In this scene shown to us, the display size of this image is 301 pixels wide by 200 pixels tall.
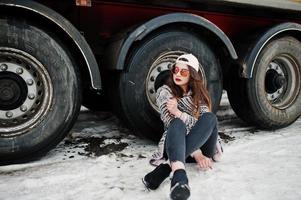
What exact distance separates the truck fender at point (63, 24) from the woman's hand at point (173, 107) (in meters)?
0.57

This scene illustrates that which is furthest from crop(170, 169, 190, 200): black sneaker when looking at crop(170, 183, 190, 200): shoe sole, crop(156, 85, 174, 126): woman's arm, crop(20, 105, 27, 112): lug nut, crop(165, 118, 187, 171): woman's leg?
crop(20, 105, 27, 112): lug nut

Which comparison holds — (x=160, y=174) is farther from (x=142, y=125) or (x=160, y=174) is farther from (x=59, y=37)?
(x=59, y=37)

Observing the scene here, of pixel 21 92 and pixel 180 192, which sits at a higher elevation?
pixel 21 92

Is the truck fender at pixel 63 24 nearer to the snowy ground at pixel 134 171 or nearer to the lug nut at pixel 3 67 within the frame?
the lug nut at pixel 3 67

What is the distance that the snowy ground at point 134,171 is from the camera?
7.24 ft

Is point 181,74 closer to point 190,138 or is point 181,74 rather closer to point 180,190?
point 190,138

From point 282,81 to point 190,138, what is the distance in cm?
167

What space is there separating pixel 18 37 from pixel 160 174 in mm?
1361

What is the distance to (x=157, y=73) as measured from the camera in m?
3.10

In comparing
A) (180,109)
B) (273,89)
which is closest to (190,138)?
(180,109)

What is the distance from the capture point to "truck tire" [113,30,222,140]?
9.54 ft

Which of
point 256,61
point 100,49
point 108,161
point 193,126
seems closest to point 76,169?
point 108,161

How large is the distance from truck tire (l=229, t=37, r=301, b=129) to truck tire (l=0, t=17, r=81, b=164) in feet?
5.65

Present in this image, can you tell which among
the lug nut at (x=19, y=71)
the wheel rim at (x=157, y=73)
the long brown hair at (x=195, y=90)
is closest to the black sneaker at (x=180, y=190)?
the long brown hair at (x=195, y=90)
